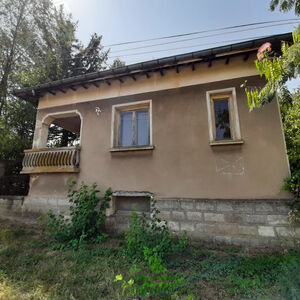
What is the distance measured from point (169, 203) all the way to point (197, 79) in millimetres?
3425

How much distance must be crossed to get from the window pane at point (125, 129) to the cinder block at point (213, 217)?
2.84 meters

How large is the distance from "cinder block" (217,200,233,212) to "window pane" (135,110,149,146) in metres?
2.45

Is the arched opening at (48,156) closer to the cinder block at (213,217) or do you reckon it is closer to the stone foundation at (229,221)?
the stone foundation at (229,221)

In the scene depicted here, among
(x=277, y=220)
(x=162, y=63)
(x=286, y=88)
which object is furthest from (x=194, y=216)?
(x=162, y=63)

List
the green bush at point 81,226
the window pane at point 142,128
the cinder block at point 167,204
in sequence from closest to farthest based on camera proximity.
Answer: the green bush at point 81,226
the cinder block at point 167,204
the window pane at point 142,128

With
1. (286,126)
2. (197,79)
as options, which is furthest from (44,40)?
(286,126)

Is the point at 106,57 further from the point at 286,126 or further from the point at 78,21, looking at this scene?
the point at 286,126

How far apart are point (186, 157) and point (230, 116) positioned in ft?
5.17

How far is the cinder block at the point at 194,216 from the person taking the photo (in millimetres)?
3955

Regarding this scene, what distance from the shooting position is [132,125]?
5.15 meters

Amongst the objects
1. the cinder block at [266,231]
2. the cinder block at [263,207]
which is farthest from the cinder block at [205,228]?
the cinder block at [263,207]

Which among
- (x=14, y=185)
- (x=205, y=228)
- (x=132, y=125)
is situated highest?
(x=132, y=125)

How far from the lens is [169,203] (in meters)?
4.21

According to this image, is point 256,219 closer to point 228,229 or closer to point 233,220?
point 233,220
